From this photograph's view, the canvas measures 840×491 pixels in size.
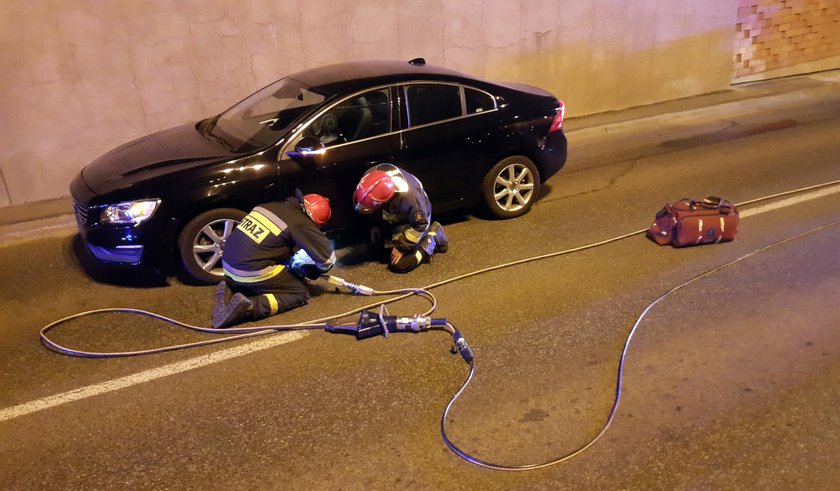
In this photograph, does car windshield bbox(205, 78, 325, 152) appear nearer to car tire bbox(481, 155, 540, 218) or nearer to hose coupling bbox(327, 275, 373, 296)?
hose coupling bbox(327, 275, 373, 296)

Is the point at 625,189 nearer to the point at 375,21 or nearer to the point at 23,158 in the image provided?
the point at 375,21

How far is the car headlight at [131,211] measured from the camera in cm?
569

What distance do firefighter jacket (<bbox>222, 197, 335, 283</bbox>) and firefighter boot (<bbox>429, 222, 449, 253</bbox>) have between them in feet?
4.26

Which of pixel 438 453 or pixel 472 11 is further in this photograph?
pixel 472 11

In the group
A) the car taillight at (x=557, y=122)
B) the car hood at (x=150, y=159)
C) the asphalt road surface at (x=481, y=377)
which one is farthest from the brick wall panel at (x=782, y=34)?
the car hood at (x=150, y=159)

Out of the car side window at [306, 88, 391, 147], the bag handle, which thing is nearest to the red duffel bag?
the bag handle

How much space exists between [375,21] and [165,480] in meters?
7.72

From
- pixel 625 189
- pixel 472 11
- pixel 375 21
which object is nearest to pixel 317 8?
pixel 375 21

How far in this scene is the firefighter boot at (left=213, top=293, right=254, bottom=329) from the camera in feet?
17.3

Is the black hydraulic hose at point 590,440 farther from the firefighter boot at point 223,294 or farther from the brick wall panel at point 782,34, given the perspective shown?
the brick wall panel at point 782,34

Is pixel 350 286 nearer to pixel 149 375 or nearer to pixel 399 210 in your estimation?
pixel 399 210

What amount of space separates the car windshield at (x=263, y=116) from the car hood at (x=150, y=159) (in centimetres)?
17

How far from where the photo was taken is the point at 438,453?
3.90 meters

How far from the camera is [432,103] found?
6805 mm
